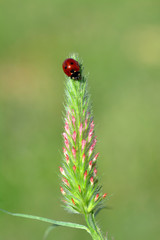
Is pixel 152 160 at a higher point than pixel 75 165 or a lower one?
lower

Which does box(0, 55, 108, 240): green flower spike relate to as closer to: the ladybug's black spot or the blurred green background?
the ladybug's black spot

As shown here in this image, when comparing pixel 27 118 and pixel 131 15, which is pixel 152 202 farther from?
pixel 131 15

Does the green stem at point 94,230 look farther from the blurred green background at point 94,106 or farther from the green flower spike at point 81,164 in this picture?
the blurred green background at point 94,106

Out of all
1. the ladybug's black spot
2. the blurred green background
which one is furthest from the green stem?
the blurred green background

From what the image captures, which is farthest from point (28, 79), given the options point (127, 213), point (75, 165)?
point (75, 165)

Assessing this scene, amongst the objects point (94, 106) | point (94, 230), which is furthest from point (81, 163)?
point (94, 106)

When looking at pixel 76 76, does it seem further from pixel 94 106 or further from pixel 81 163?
pixel 94 106
